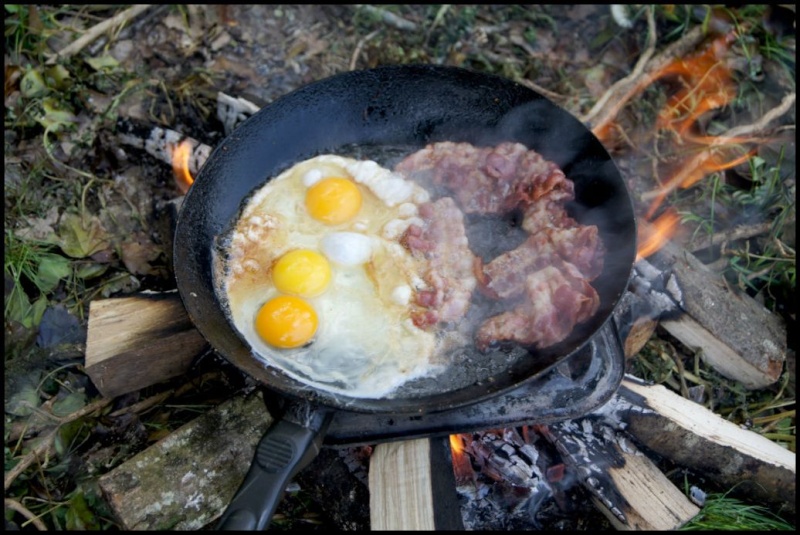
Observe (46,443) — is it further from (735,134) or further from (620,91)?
(735,134)

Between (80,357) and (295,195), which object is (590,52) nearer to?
(295,195)

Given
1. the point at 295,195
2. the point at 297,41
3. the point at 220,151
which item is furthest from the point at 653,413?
the point at 297,41

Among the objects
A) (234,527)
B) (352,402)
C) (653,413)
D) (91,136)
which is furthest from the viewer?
(91,136)

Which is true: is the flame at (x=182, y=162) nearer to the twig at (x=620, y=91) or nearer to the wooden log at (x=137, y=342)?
the wooden log at (x=137, y=342)

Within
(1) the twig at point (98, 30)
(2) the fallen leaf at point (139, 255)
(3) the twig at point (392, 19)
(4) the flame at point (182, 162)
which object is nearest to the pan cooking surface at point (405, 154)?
(4) the flame at point (182, 162)

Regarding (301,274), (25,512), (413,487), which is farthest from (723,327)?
(25,512)

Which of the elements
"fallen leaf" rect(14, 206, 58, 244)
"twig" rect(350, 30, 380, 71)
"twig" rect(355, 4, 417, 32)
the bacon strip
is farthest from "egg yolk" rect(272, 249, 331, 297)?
"twig" rect(355, 4, 417, 32)
